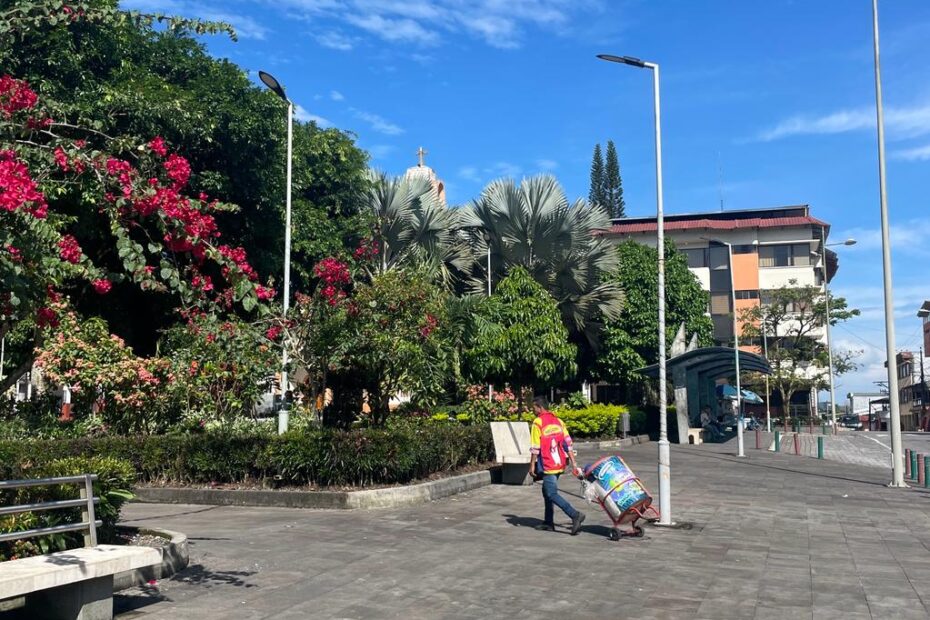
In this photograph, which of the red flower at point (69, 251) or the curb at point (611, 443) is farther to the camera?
the curb at point (611, 443)

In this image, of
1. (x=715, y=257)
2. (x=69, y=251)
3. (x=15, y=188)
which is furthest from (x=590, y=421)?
(x=715, y=257)

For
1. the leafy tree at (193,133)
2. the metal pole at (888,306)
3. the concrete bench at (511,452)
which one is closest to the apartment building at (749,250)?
the leafy tree at (193,133)

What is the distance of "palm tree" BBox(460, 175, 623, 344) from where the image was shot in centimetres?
3164

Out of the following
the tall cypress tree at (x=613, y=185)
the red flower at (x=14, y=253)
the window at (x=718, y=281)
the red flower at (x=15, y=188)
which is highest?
→ the tall cypress tree at (x=613, y=185)

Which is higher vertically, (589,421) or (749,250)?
(749,250)

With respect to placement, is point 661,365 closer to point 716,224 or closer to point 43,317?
point 43,317

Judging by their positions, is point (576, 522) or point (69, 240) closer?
point (69, 240)

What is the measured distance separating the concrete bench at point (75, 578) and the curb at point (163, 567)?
34.0 inches

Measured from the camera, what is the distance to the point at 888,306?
738 inches

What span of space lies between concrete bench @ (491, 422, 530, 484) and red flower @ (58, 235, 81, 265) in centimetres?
978

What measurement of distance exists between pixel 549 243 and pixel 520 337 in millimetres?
6704

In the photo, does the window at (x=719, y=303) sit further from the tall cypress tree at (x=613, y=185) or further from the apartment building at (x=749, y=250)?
the tall cypress tree at (x=613, y=185)

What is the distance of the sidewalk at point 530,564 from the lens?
6996 millimetres

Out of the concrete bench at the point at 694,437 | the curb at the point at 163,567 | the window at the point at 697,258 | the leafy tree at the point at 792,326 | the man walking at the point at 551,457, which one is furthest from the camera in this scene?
the window at the point at 697,258
